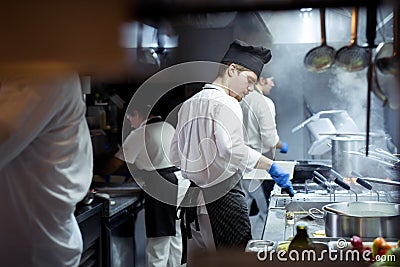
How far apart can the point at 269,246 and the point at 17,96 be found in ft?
1.75

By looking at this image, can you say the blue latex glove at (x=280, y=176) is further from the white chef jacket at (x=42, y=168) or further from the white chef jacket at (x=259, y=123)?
the white chef jacket at (x=42, y=168)

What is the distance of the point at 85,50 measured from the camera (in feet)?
2.84

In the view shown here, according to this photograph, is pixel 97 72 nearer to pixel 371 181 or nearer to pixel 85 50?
pixel 85 50

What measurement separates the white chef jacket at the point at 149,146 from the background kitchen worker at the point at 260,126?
0.17m

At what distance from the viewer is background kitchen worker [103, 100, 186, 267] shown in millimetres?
1195

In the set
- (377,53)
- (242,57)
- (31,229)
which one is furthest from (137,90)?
(377,53)

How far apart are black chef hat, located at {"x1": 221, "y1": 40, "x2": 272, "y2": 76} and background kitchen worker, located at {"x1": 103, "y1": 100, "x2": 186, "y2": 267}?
0.67 feet

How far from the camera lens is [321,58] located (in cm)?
110

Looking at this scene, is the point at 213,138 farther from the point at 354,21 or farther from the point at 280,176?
the point at 354,21

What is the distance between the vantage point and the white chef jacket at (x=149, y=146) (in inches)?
47.8

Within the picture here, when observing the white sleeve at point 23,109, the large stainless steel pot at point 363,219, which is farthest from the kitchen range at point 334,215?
the white sleeve at point 23,109

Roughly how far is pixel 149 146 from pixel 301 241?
1.48ft

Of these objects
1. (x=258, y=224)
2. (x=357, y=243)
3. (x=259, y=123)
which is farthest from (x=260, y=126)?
(x=357, y=243)

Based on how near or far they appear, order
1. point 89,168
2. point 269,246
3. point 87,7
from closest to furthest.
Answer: point 87,7
point 269,246
point 89,168
